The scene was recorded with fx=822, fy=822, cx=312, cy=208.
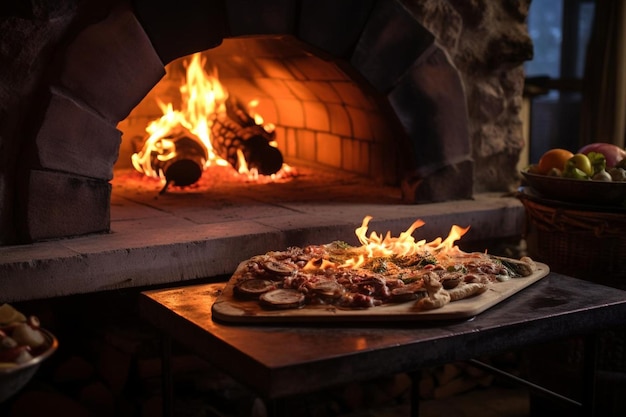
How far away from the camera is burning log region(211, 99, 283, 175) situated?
15.0ft

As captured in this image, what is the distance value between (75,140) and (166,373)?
1142mm

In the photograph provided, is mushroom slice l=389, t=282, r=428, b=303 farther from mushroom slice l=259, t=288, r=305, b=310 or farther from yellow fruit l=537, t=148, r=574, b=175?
yellow fruit l=537, t=148, r=574, b=175

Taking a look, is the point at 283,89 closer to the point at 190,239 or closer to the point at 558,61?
the point at 190,239

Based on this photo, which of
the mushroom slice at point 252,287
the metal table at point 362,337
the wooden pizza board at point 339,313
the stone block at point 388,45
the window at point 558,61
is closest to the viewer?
the metal table at point 362,337

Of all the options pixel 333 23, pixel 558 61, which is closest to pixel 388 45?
pixel 333 23

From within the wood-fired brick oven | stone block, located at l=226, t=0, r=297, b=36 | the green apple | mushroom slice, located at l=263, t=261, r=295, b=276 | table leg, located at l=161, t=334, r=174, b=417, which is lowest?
table leg, located at l=161, t=334, r=174, b=417

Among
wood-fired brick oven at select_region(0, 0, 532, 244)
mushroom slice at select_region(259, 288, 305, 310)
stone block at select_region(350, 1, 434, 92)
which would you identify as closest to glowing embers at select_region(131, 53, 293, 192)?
wood-fired brick oven at select_region(0, 0, 532, 244)

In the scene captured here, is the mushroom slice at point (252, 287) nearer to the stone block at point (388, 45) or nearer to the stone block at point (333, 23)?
the stone block at point (333, 23)

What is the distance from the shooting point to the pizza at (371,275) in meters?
2.20

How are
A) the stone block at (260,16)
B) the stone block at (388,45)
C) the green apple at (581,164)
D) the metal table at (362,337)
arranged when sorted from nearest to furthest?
1. the metal table at (362,337)
2. the green apple at (581,164)
3. the stone block at (260,16)
4. the stone block at (388,45)

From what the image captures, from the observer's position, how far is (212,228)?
3.41m

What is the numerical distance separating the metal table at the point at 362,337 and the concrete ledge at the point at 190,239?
61 centimetres

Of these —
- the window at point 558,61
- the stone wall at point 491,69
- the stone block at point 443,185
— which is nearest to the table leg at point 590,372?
the stone block at point 443,185

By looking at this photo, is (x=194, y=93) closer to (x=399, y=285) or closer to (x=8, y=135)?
(x=8, y=135)
